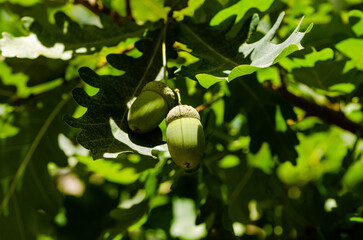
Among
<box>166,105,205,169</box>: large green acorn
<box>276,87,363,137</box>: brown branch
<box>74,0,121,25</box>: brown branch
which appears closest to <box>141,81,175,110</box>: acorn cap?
<box>166,105,205,169</box>: large green acorn

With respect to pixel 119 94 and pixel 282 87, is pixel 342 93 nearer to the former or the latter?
pixel 282 87

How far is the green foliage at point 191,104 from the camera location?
1.20 m

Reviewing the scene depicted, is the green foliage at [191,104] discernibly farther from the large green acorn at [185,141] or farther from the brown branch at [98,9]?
the large green acorn at [185,141]

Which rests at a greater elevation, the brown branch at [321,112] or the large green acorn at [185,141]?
the large green acorn at [185,141]

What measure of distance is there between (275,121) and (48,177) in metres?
0.95

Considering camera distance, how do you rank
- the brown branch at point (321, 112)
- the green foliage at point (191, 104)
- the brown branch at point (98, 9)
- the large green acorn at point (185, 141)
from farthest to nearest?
the brown branch at point (321, 112) < the brown branch at point (98, 9) < the green foliage at point (191, 104) < the large green acorn at point (185, 141)

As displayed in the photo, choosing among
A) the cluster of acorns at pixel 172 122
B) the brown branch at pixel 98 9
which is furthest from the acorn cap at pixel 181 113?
the brown branch at pixel 98 9

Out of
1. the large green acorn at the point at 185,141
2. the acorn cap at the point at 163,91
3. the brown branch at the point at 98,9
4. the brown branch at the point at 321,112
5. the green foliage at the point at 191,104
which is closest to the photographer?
the large green acorn at the point at 185,141

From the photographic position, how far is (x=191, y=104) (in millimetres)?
1465

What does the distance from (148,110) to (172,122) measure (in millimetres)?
68

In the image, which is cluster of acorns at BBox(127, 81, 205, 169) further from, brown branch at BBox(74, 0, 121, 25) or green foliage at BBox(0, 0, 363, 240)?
brown branch at BBox(74, 0, 121, 25)

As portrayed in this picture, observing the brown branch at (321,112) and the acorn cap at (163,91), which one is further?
the brown branch at (321,112)

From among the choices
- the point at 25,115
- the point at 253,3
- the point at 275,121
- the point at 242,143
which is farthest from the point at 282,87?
the point at 25,115

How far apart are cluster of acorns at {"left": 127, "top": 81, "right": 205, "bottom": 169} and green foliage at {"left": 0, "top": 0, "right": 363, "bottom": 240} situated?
0.21 ft
